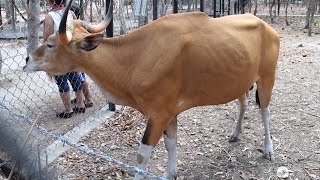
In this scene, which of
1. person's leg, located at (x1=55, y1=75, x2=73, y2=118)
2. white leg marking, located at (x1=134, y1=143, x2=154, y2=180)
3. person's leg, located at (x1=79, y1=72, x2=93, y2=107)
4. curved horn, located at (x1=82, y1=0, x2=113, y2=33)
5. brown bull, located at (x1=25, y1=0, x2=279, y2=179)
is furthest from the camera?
person's leg, located at (x1=79, y1=72, x2=93, y2=107)

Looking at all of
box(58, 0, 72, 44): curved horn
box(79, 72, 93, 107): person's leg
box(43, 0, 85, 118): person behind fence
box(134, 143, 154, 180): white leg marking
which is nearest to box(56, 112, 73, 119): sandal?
box(43, 0, 85, 118): person behind fence

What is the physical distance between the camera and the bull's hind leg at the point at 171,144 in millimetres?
3891

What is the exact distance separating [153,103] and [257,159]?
158 cm

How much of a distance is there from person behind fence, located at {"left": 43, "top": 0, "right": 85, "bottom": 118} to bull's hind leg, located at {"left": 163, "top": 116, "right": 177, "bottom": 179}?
193 cm

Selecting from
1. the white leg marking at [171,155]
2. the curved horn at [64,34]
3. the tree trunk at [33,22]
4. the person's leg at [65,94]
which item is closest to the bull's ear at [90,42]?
the curved horn at [64,34]

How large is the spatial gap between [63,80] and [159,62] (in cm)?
260

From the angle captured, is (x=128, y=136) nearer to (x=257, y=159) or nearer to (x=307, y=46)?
(x=257, y=159)

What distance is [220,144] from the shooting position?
481 centimetres

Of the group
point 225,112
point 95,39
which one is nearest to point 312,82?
point 225,112

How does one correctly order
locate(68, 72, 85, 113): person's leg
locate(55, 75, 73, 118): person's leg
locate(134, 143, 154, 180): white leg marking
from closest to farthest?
locate(134, 143, 154, 180): white leg marking → locate(55, 75, 73, 118): person's leg → locate(68, 72, 85, 113): person's leg

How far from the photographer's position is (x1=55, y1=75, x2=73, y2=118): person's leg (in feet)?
18.5

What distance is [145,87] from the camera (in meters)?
3.37

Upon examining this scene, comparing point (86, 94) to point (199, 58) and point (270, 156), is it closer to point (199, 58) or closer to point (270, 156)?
point (270, 156)

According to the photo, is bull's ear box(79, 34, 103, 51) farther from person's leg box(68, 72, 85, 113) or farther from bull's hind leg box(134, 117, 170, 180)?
person's leg box(68, 72, 85, 113)
